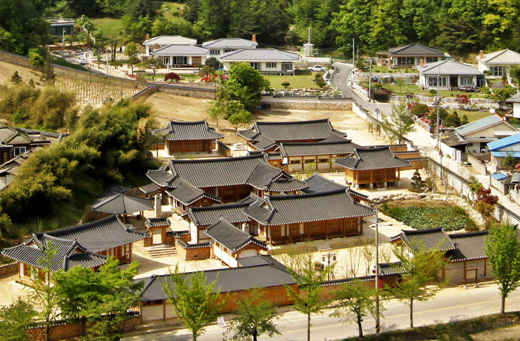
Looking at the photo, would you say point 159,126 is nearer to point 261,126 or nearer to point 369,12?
point 261,126

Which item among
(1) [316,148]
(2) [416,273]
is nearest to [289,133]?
(1) [316,148]

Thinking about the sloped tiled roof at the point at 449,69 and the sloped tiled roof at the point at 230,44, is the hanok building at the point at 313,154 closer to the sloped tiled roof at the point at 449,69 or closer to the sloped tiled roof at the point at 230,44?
the sloped tiled roof at the point at 449,69

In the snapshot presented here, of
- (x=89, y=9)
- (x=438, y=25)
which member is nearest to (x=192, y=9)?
(x=89, y=9)

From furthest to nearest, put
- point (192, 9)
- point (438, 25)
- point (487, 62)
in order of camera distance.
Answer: point (192, 9), point (438, 25), point (487, 62)

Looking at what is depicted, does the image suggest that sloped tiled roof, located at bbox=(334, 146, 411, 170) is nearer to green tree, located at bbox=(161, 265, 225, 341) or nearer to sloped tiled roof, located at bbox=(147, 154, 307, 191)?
sloped tiled roof, located at bbox=(147, 154, 307, 191)

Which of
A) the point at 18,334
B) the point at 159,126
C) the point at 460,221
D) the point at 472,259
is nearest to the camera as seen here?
the point at 18,334

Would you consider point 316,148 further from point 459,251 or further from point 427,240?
point 459,251
